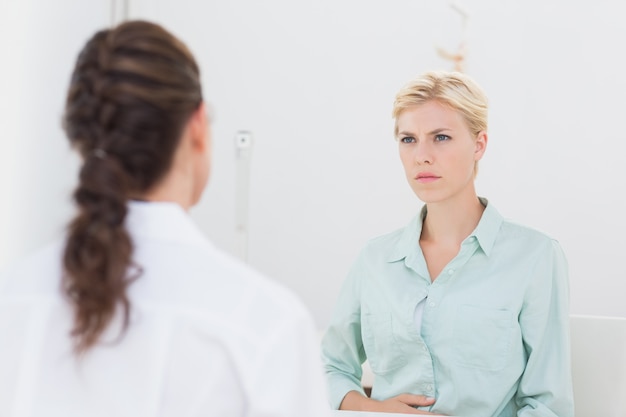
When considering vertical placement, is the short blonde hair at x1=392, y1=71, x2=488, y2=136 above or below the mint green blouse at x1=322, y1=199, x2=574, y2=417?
above

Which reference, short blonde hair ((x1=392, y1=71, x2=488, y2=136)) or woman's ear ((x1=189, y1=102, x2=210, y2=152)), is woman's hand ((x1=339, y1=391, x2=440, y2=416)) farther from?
woman's ear ((x1=189, y1=102, x2=210, y2=152))

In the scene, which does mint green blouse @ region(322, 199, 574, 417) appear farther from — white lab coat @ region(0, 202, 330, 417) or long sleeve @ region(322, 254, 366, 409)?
white lab coat @ region(0, 202, 330, 417)

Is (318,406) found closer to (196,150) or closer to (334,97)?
(196,150)

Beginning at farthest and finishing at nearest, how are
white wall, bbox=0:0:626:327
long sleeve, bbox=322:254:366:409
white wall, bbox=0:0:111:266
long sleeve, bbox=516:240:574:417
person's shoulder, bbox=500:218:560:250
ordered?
Answer: white wall, bbox=0:0:626:327 → white wall, bbox=0:0:111:266 → long sleeve, bbox=322:254:366:409 → person's shoulder, bbox=500:218:560:250 → long sleeve, bbox=516:240:574:417

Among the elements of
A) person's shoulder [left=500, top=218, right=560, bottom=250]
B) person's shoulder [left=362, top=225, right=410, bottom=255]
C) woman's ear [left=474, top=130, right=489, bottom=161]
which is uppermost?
woman's ear [left=474, top=130, right=489, bottom=161]

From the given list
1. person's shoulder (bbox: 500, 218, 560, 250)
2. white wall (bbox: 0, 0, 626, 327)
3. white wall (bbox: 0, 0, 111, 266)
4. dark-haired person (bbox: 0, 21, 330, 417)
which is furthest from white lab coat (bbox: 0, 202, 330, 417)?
white wall (bbox: 0, 0, 626, 327)

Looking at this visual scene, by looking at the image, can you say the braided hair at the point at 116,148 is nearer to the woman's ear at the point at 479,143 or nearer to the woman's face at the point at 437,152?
the woman's face at the point at 437,152

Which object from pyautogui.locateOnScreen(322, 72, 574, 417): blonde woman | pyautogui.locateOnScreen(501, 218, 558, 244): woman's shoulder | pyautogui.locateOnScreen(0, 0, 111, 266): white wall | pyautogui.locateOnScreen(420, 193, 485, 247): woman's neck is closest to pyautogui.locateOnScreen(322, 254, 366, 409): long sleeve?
pyautogui.locateOnScreen(322, 72, 574, 417): blonde woman

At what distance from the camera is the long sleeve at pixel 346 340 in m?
1.83

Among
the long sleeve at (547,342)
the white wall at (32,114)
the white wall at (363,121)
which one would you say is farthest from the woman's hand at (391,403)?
the white wall at (363,121)

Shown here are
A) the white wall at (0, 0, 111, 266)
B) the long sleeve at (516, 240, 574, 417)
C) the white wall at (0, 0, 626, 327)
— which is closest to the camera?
the long sleeve at (516, 240, 574, 417)

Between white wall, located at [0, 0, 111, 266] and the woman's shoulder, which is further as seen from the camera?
white wall, located at [0, 0, 111, 266]

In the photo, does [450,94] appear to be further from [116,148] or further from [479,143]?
[116,148]

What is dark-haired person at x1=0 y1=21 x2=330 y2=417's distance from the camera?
2.67 ft
